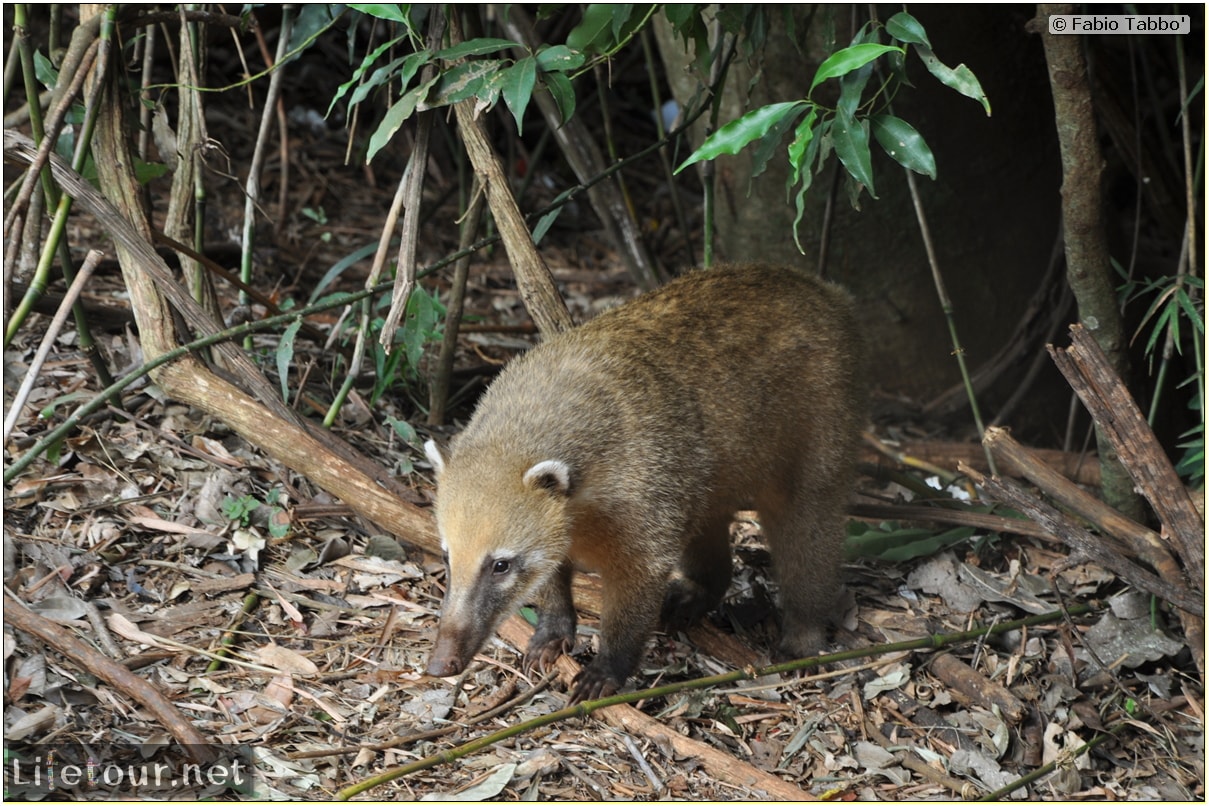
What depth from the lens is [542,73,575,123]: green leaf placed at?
4227 millimetres

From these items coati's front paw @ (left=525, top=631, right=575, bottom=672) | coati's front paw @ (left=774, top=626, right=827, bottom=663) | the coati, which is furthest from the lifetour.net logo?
coati's front paw @ (left=774, top=626, right=827, bottom=663)

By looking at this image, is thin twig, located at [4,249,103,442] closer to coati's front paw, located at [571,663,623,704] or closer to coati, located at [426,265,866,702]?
coati, located at [426,265,866,702]

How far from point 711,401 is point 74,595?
8.87ft

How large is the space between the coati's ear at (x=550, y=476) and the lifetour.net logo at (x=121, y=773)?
1.42 meters

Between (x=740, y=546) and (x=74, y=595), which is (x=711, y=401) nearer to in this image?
(x=740, y=546)

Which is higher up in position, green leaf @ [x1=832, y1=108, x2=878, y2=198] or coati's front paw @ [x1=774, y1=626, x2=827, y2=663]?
green leaf @ [x1=832, y1=108, x2=878, y2=198]

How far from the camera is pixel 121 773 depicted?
3678 millimetres

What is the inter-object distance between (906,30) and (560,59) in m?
1.25

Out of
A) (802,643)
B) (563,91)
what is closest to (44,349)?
(563,91)

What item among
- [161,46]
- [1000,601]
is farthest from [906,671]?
[161,46]

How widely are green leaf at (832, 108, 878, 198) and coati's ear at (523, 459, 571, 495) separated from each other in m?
1.54

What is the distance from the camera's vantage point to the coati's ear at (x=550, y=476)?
429 cm

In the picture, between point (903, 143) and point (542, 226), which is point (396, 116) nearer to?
point (542, 226)

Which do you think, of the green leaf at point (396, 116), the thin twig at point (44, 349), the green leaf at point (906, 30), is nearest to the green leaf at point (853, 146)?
the green leaf at point (906, 30)
